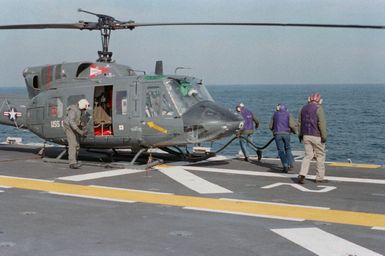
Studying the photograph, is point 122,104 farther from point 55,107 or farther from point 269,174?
point 269,174

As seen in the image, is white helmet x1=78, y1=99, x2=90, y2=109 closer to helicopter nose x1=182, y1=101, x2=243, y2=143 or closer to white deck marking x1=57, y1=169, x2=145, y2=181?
white deck marking x1=57, y1=169, x2=145, y2=181

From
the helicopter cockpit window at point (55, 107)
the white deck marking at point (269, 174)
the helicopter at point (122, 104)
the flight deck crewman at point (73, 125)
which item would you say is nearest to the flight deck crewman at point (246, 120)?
the helicopter at point (122, 104)

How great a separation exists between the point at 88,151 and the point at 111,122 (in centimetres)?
Result: 303

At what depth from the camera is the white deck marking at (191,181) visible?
968cm

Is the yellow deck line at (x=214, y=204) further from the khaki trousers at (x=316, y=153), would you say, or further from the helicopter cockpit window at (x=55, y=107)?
the helicopter cockpit window at (x=55, y=107)

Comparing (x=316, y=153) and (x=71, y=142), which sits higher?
(x=316, y=153)

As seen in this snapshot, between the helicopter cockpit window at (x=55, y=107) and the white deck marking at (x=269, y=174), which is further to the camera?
the helicopter cockpit window at (x=55, y=107)

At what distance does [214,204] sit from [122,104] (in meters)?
5.42

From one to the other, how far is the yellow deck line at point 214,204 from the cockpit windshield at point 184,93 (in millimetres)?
3510

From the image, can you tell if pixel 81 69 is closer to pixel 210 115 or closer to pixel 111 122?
pixel 111 122

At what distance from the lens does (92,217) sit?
7.44 meters

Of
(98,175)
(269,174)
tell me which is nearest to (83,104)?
(98,175)

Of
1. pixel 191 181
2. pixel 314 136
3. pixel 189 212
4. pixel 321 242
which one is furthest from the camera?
pixel 191 181

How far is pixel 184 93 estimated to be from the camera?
12.8 meters
